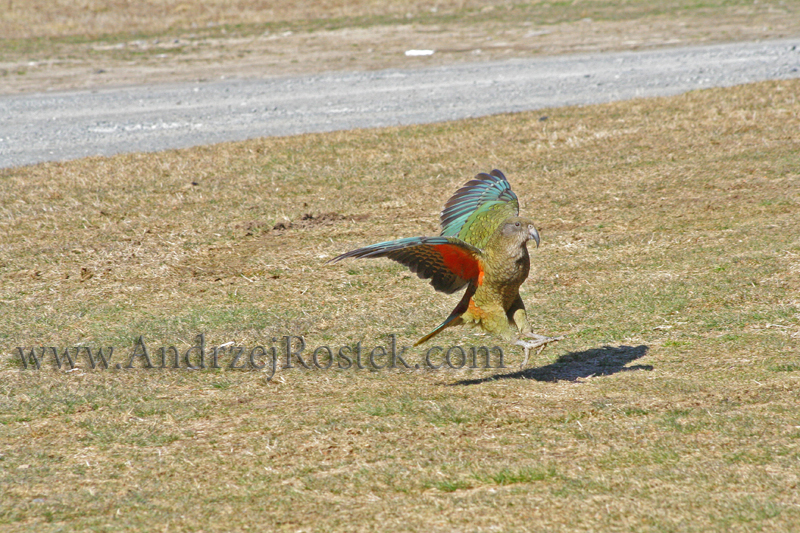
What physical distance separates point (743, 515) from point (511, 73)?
52.5 feet

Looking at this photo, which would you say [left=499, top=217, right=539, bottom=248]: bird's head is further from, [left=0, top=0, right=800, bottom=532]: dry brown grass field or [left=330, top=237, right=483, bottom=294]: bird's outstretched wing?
[left=0, top=0, right=800, bottom=532]: dry brown grass field

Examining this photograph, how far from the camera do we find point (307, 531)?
409 cm

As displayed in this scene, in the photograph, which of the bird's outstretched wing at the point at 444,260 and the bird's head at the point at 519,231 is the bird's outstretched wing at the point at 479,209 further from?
the bird's head at the point at 519,231

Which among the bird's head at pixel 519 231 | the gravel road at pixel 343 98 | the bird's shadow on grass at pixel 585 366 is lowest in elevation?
the bird's shadow on grass at pixel 585 366

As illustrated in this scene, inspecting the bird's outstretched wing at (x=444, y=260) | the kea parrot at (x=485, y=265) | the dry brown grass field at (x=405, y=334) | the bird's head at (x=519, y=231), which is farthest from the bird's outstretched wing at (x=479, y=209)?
the dry brown grass field at (x=405, y=334)

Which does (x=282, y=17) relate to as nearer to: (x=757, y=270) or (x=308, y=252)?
(x=308, y=252)

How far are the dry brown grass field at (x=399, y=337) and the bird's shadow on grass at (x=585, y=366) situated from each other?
0.08 feet

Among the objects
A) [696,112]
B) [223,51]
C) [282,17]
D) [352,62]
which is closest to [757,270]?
[696,112]

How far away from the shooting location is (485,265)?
5.90 metres

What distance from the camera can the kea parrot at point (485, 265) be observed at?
5.71 meters

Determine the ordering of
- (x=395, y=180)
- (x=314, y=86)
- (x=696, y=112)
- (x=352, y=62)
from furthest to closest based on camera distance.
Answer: (x=352, y=62), (x=314, y=86), (x=696, y=112), (x=395, y=180)

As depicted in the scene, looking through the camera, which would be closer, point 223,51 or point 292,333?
point 292,333

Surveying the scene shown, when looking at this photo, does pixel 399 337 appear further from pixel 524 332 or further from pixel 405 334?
pixel 524 332

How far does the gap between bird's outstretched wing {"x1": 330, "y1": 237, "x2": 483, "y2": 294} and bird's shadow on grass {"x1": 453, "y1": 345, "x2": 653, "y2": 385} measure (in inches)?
30.4
